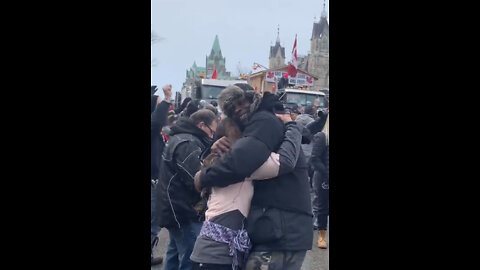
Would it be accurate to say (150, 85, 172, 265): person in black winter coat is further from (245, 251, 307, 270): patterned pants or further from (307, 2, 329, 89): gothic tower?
(307, 2, 329, 89): gothic tower

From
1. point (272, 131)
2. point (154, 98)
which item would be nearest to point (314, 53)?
point (272, 131)

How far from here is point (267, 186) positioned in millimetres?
2662

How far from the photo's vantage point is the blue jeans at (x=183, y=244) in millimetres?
2777

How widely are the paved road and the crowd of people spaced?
6cm

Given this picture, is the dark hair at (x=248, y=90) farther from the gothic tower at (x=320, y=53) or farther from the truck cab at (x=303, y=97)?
the gothic tower at (x=320, y=53)

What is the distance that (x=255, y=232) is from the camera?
105 inches

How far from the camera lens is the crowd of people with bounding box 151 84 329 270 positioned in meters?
2.65

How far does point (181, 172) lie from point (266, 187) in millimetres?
466

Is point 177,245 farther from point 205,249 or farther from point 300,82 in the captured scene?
point 300,82

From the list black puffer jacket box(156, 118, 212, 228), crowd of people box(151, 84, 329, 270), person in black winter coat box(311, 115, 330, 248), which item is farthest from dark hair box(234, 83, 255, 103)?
person in black winter coat box(311, 115, 330, 248)

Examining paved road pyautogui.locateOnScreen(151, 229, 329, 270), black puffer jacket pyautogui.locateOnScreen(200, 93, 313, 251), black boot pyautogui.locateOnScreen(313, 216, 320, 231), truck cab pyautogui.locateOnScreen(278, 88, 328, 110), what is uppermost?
truck cab pyautogui.locateOnScreen(278, 88, 328, 110)

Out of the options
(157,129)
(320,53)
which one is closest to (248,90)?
(320,53)

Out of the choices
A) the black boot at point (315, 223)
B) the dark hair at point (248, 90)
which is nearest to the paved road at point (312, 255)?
the black boot at point (315, 223)
